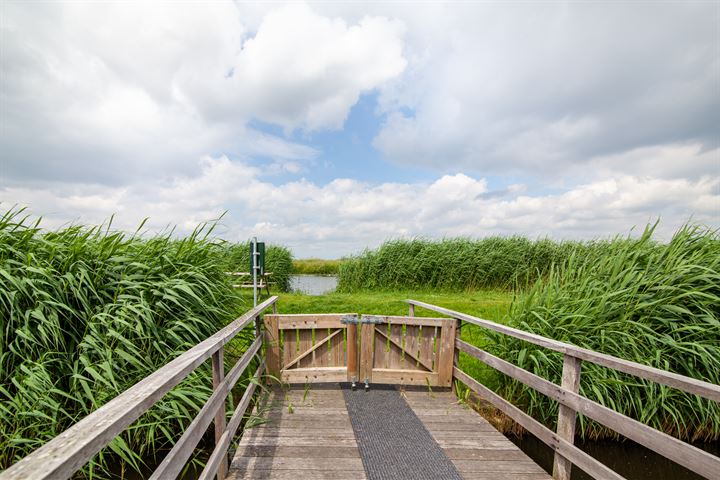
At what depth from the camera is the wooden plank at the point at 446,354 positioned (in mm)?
5312

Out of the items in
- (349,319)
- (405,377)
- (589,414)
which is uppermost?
(349,319)

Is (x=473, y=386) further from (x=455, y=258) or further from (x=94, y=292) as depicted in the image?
(x=455, y=258)

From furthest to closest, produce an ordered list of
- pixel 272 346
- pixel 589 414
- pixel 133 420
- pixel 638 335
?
pixel 272 346 < pixel 638 335 < pixel 589 414 < pixel 133 420

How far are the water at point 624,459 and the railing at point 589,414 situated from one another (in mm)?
881

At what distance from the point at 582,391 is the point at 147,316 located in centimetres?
454

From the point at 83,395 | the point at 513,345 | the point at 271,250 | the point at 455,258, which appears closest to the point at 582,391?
the point at 513,345

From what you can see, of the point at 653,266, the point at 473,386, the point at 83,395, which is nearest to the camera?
the point at 83,395

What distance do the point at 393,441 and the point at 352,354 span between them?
5.56 ft

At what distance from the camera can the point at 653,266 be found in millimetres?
5152

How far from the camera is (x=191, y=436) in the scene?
2260mm

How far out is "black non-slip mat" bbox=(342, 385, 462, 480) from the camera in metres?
3.24

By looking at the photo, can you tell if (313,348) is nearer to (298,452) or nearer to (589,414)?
(298,452)

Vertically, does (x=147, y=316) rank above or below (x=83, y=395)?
above

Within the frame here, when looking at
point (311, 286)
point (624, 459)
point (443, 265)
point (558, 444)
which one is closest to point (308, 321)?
point (558, 444)
